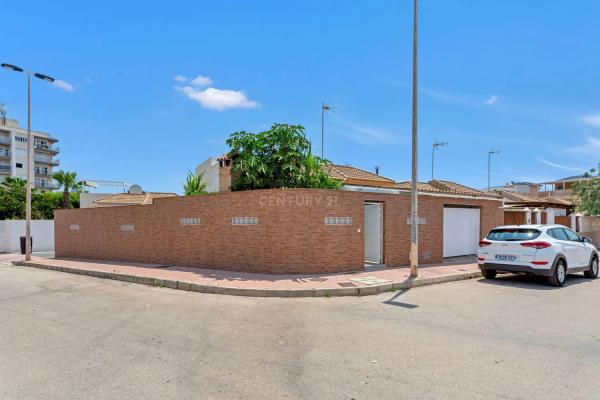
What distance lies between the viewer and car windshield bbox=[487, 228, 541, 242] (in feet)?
32.7

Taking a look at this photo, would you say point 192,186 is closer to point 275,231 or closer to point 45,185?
point 275,231

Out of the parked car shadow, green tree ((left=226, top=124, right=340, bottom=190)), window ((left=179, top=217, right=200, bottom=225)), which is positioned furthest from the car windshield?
window ((left=179, top=217, right=200, bottom=225))

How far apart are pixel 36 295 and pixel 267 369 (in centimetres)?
818

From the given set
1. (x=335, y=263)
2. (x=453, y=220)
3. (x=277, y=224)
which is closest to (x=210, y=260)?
(x=277, y=224)

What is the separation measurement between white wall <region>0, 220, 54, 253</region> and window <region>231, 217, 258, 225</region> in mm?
21672

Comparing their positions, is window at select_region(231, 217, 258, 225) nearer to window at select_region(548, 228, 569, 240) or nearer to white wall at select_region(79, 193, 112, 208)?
window at select_region(548, 228, 569, 240)

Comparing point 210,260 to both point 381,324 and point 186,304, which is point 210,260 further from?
point 381,324

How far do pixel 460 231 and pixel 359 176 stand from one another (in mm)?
6552

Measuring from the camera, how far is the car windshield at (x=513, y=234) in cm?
996

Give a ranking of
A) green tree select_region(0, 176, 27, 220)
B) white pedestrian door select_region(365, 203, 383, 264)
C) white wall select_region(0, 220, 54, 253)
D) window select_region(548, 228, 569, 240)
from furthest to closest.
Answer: green tree select_region(0, 176, 27, 220) < white wall select_region(0, 220, 54, 253) < white pedestrian door select_region(365, 203, 383, 264) < window select_region(548, 228, 569, 240)

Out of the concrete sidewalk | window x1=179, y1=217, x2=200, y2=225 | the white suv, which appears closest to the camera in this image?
the concrete sidewalk

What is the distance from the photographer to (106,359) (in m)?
4.76

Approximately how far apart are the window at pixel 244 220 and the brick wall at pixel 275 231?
0.11 m

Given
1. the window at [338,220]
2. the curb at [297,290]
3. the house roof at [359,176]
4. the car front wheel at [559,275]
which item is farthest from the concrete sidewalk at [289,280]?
the house roof at [359,176]
